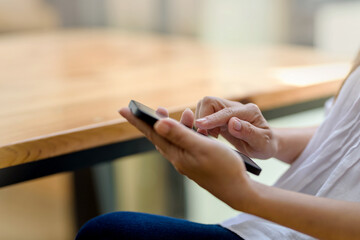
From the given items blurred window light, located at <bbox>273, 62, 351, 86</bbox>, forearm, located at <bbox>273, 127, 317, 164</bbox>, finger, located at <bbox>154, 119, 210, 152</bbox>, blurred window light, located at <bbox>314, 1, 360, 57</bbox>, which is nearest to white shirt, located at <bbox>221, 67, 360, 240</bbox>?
forearm, located at <bbox>273, 127, 317, 164</bbox>

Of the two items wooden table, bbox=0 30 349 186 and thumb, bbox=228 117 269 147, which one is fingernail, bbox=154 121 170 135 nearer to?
thumb, bbox=228 117 269 147

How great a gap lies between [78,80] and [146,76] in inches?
6.6

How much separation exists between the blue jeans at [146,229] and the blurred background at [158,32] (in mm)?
712

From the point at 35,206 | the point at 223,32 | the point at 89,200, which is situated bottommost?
the point at 35,206

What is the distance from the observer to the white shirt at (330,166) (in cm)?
70

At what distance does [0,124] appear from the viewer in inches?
34.3

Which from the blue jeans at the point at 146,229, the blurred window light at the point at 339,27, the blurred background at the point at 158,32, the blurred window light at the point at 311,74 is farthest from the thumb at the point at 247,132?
the blurred window light at the point at 339,27

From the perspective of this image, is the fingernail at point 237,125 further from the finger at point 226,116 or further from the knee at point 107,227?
the knee at point 107,227

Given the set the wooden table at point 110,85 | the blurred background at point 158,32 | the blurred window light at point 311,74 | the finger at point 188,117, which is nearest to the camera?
the finger at point 188,117

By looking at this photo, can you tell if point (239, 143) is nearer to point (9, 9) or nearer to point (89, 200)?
point (89, 200)

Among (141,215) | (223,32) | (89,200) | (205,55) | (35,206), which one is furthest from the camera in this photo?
(223,32)

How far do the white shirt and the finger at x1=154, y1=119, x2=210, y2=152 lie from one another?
0.75 feet

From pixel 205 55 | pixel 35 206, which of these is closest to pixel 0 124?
pixel 205 55

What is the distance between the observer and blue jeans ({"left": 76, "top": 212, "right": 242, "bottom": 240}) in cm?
72
